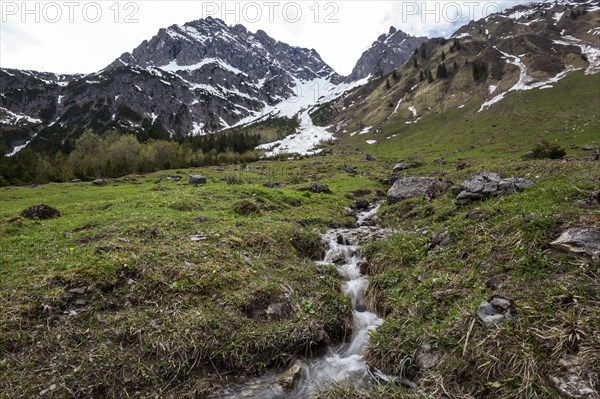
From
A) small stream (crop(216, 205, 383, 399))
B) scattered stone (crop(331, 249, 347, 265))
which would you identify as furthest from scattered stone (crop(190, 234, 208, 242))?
small stream (crop(216, 205, 383, 399))

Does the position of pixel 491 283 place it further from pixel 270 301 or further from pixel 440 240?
pixel 270 301

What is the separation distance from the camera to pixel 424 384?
7566mm

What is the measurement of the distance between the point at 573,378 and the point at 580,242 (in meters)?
4.80

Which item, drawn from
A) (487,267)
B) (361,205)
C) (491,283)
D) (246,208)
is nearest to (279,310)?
(491,283)

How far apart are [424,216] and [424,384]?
14.8 meters

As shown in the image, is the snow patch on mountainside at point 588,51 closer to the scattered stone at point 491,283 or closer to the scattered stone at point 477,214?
the scattered stone at point 477,214

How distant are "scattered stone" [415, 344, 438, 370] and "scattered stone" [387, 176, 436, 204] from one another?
21.1 metres

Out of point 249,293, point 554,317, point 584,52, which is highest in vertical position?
point 584,52

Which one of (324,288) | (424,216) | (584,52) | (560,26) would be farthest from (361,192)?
(560,26)

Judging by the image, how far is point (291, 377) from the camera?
8750mm

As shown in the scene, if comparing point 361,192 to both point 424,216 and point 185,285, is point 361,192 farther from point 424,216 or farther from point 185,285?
point 185,285

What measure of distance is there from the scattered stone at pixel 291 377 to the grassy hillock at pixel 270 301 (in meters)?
0.44

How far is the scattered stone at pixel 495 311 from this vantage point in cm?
785

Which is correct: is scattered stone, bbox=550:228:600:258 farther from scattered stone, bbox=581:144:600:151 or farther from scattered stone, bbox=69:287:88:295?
scattered stone, bbox=581:144:600:151
